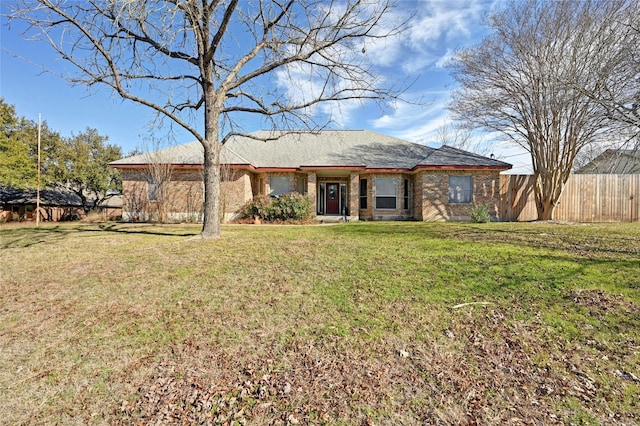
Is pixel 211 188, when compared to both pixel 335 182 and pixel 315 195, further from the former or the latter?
pixel 335 182

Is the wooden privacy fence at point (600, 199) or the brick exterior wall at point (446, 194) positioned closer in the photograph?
the wooden privacy fence at point (600, 199)

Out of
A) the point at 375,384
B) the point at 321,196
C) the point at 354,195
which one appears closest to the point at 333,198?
the point at 321,196

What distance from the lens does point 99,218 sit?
58.9 ft

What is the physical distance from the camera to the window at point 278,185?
53.4ft

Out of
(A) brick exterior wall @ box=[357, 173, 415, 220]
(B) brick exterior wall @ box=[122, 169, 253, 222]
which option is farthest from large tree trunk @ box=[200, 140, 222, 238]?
(A) brick exterior wall @ box=[357, 173, 415, 220]

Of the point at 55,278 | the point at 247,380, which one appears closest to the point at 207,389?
the point at 247,380

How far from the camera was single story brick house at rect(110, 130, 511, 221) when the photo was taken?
14.8 metres

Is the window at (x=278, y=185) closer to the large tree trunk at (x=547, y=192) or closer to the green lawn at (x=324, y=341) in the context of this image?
the green lawn at (x=324, y=341)

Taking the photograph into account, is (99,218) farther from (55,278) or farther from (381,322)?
(381,322)

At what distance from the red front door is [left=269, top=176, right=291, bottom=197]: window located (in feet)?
8.66

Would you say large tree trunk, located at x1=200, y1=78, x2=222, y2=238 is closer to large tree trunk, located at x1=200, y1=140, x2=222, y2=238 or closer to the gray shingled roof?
large tree trunk, located at x1=200, y1=140, x2=222, y2=238

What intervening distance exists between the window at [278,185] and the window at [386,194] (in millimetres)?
5265

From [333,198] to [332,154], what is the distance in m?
2.65

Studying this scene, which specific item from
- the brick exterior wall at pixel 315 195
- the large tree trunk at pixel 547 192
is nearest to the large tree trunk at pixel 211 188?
the brick exterior wall at pixel 315 195
